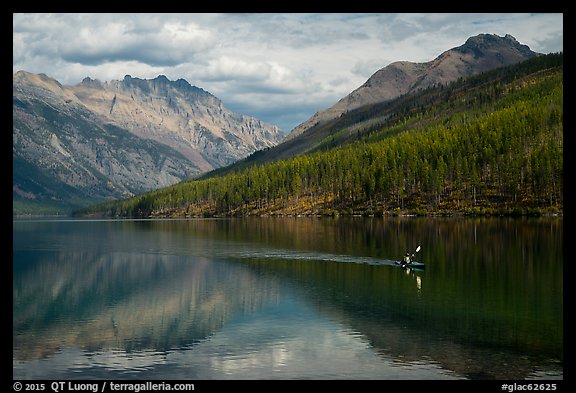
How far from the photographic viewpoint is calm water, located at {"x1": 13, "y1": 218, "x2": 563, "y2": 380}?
36438 mm

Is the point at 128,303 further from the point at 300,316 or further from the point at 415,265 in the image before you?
the point at 415,265

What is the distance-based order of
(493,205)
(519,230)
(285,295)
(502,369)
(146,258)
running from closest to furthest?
(502,369) → (285,295) → (146,258) → (519,230) → (493,205)

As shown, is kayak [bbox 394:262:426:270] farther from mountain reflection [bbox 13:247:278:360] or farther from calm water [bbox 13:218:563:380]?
mountain reflection [bbox 13:247:278:360]

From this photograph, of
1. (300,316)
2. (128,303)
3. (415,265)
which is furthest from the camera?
(415,265)

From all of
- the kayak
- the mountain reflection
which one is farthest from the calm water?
the kayak

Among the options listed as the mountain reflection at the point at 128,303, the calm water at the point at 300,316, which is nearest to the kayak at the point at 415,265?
the calm water at the point at 300,316

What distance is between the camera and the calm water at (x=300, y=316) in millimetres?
36438

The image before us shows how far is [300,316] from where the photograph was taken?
2004 inches

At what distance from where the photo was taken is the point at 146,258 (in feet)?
339

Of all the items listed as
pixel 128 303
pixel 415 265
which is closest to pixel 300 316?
pixel 128 303

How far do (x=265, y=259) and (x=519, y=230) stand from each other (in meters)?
63.1

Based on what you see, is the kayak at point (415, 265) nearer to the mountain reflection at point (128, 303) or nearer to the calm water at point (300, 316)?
the calm water at point (300, 316)
